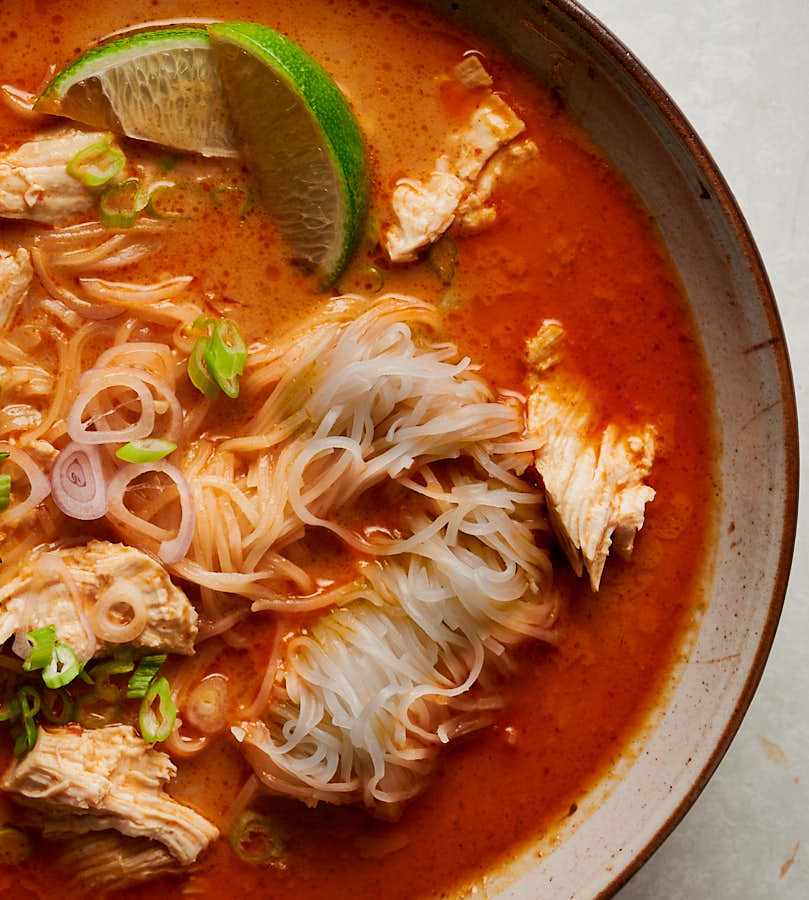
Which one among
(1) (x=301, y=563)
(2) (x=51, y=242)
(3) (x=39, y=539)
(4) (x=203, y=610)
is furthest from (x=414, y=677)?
(2) (x=51, y=242)

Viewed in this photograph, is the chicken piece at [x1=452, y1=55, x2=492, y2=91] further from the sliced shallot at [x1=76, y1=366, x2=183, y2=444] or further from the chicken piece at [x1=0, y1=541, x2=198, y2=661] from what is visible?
the chicken piece at [x1=0, y1=541, x2=198, y2=661]

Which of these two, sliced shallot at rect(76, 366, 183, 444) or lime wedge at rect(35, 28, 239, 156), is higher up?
lime wedge at rect(35, 28, 239, 156)

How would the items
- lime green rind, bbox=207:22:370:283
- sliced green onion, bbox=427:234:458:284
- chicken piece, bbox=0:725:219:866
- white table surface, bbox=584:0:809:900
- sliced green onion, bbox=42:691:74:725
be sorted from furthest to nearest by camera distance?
1. white table surface, bbox=584:0:809:900
2. sliced green onion, bbox=427:234:458:284
3. sliced green onion, bbox=42:691:74:725
4. chicken piece, bbox=0:725:219:866
5. lime green rind, bbox=207:22:370:283

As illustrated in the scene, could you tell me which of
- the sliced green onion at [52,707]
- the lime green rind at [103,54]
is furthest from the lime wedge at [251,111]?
the sliced green onion at [52,707]

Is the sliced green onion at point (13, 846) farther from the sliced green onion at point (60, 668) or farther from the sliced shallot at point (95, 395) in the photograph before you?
the sliced shallot at point (95, 395)

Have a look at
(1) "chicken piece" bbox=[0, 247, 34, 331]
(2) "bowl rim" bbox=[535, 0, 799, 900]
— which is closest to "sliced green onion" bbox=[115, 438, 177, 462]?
(1) "chicken piece" bbox=[0, 247, 34, 331]

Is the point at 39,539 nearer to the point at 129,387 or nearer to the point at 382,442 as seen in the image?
the point at 129,387
